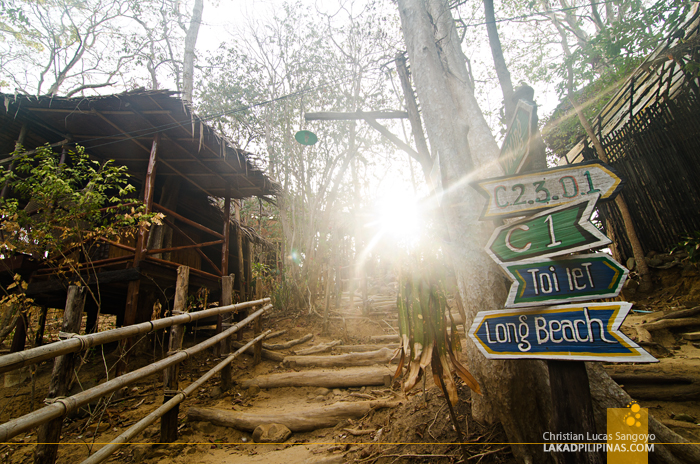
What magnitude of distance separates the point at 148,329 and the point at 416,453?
7.75 feet

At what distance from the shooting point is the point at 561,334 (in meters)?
1.42

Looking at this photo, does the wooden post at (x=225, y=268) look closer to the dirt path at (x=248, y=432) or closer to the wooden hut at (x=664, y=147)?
the dirt path at (x=248, y=432)

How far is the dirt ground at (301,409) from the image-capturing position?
241 cm

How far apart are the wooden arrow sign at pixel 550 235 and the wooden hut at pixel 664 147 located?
5123mm

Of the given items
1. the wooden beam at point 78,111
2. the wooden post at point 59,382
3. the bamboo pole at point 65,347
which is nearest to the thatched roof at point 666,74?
the bamboo pole at point 65,347

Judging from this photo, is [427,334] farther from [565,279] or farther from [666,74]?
[666,74]

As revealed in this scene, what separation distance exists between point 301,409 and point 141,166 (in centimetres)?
649

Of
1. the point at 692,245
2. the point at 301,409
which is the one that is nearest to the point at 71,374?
the point at 301,409

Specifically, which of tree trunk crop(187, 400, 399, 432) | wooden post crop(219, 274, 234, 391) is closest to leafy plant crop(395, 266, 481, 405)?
tree trunk crop(187, 400, 399, 432)

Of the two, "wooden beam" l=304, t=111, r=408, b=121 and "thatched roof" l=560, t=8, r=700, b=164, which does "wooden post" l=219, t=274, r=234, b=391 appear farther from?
"thatched roof" l=560, t=8, r=700, b=164

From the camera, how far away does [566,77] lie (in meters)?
6.57

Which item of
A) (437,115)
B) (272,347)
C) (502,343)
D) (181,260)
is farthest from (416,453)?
(181,260)

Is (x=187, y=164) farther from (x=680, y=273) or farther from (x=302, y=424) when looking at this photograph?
(x=680, y=273)

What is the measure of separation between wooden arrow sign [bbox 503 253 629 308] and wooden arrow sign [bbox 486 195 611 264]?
0.06m
